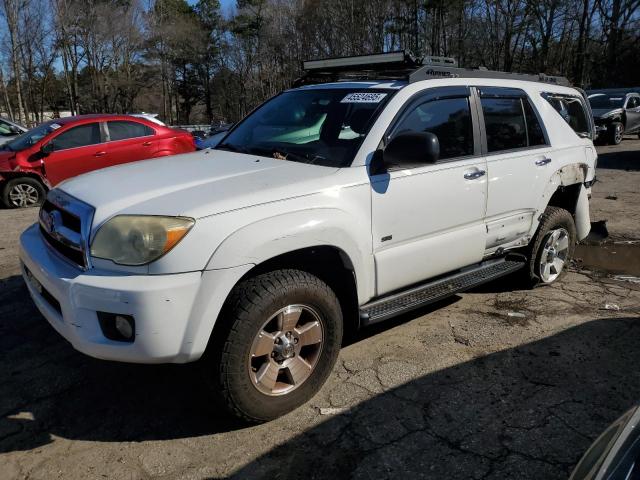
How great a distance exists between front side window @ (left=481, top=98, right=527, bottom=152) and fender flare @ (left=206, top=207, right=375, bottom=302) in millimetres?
1542

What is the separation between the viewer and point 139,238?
2.46 metres

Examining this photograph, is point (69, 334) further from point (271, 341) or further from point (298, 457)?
point (298, 457)

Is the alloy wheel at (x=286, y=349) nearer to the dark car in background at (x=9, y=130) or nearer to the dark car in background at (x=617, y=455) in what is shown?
the dark car in background at (x=617, y=455)

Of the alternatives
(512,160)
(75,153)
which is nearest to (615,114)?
(512,160)

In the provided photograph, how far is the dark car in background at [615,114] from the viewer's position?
691 inches

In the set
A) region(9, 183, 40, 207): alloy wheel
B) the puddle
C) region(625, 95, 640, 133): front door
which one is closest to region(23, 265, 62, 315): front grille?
the puddle

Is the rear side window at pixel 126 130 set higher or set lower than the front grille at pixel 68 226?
higher

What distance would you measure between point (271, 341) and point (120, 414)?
3.35 ft

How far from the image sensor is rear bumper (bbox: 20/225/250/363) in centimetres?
237

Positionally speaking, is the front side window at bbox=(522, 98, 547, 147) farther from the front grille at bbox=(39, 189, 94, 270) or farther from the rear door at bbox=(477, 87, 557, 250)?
the front grille at bbox=(39, 189, 94, 270)

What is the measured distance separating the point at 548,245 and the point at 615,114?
15775 millimetres

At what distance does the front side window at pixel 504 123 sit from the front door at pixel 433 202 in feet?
0.71

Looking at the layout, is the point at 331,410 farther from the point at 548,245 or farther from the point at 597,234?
the point at 597,234

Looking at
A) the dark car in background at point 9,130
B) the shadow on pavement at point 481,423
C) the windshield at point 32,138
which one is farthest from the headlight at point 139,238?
the dark car in background at point 9,130
